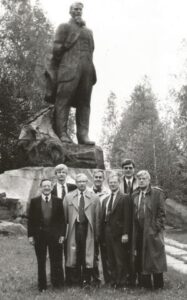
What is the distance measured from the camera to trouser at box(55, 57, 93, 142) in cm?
1130

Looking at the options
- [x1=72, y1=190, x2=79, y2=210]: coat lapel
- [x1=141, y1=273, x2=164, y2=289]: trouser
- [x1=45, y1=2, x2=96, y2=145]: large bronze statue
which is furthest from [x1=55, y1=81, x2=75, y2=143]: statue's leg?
[x1=141, y1=273, x2=164, y2=289]: trouser

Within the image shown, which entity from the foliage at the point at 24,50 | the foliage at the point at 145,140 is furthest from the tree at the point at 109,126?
the foliage at the point at 24,50

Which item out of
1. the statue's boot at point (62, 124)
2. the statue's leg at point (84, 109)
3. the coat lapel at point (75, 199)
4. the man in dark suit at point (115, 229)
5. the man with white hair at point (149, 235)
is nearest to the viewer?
the man with white hair at point (149, 235)

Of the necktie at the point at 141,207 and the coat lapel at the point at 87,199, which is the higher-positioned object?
the coat lapel at the point at 87,199

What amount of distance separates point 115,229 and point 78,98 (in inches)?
223

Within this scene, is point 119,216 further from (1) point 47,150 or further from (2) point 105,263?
(1) point 47,150

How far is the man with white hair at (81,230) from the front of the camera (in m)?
6.42

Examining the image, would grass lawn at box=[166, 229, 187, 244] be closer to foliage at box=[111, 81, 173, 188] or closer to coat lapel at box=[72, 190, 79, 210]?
coat lapel at box=[72, 190, 79, 210]

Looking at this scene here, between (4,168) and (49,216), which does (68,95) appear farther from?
(4,168)

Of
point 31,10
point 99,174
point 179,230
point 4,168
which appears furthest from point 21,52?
point 99,174

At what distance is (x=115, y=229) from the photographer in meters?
6.51

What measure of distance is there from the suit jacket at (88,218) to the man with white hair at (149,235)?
53 centimetres

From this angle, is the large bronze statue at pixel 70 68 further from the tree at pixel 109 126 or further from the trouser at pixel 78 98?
the tree at pixel 109 126

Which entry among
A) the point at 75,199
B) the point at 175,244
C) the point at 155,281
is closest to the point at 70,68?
the point at 175,244
